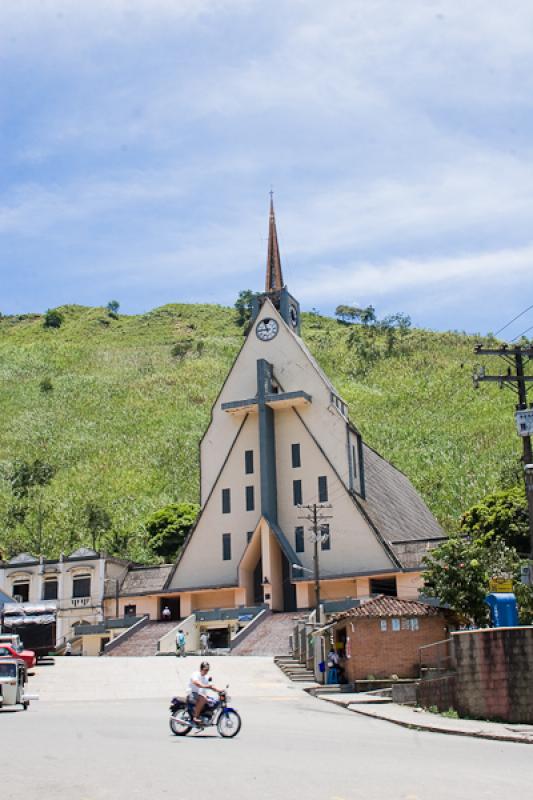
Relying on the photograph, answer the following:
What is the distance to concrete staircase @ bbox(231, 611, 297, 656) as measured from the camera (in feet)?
133

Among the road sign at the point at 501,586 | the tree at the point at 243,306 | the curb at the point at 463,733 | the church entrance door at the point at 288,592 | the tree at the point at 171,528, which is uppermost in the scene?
the tree at the point at 243,306

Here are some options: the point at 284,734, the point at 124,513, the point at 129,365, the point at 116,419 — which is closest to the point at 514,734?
the point at 284,734

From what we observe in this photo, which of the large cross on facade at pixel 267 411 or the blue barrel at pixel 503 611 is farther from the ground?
the large cross on facade at pixel 267 411

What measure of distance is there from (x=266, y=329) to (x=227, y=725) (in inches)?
1904

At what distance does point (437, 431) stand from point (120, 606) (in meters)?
50.8

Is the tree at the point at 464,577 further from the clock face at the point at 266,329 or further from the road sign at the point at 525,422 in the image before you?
the clock face at the point at 266,329

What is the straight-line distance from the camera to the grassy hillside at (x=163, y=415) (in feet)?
271

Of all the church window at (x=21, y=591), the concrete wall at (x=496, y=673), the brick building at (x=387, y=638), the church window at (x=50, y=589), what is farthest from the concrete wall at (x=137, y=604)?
the concrete wall at (x=496, y=673)

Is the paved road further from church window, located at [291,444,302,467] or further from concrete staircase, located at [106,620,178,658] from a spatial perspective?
church window, located at [291,444,302,467]

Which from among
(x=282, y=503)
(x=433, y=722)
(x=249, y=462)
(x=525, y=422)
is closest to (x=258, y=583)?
(x=282, y=503)

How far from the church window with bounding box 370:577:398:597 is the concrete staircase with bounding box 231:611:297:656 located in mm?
5972

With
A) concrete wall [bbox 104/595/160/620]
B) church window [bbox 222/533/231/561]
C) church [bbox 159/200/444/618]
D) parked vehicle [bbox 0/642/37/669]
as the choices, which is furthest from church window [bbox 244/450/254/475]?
parked vehicle [bbox 0/642/37/669]

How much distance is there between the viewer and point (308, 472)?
5628 cm

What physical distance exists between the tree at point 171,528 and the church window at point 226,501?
43.2 feet
